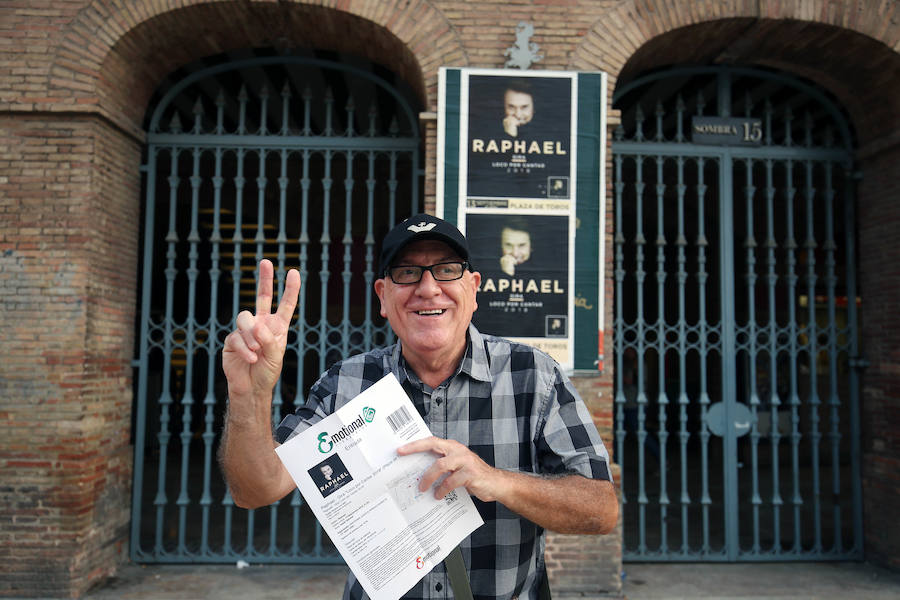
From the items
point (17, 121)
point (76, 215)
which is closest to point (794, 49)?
point (76, 215)

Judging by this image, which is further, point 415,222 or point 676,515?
point 676,515

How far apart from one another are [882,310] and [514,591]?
18.5 feet

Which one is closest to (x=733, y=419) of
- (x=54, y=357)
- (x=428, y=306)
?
(x=428, y=306)

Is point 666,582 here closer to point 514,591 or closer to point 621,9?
point 514,591

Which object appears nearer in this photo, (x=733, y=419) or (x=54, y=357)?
(x=54, y=357)

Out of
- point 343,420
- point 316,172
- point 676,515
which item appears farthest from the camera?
point 316,172

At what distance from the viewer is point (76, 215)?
488 cm

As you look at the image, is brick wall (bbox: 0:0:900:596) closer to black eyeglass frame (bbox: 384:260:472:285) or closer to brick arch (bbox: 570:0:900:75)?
brick arch (bbox: 570:0:900:75)

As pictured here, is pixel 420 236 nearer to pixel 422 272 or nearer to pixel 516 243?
pixel 422 272

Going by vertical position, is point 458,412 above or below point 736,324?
below

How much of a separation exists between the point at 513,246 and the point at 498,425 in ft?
11.1

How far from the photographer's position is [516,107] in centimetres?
505

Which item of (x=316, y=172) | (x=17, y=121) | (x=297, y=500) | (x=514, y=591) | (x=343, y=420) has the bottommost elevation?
(x=297, y=500)

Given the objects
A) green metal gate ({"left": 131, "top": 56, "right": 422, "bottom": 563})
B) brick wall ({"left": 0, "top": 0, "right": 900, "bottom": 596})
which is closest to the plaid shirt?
brick wall ({"left": 0, "top": 0, "right": 900, "bottom": 596})
